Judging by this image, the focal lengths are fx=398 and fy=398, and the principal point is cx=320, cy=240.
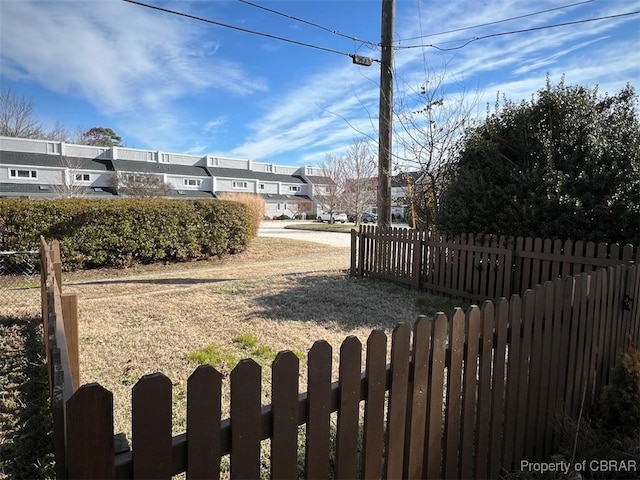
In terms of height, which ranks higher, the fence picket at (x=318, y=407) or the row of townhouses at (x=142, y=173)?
the row of townhouses at (x=142, y=173)

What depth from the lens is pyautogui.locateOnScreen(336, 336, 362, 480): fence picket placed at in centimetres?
162

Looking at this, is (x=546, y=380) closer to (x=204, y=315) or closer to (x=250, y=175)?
(x=204, y=315)

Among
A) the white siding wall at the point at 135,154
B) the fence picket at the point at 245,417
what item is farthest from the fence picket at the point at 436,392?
the white siding wall at the point at 135,154

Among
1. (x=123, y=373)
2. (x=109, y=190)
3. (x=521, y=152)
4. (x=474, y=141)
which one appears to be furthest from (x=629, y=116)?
(x=109, y=190)

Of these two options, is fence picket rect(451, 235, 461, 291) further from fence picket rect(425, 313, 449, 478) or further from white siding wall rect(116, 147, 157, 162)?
white siding wall rect(116, 147, 157, 162)

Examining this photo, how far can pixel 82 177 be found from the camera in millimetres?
41000

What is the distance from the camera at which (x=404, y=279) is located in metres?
7.48

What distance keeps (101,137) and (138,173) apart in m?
23.8

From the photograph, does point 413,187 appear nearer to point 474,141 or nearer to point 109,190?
point 474,141

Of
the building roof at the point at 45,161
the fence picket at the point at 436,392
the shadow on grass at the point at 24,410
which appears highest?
the building roof at the point at 45,161

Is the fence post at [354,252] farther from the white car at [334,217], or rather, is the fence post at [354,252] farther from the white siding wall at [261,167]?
the white siding wall at [261,167]

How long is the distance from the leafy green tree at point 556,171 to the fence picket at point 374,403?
17.0 feet


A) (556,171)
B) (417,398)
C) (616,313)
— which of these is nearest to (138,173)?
(556,171)

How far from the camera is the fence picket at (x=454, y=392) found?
2004 millimetres
